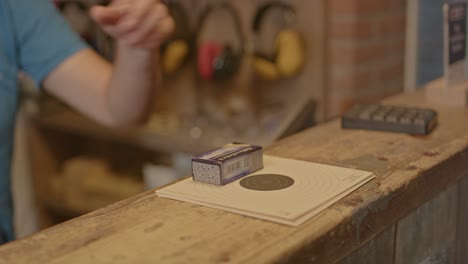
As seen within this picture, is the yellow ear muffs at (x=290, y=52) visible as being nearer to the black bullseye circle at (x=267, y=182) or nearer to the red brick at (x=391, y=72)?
the red brick at (x=391, y=72)

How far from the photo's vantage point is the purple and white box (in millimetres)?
684

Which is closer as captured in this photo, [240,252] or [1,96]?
[240,252]

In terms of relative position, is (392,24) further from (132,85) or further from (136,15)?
(136,15)

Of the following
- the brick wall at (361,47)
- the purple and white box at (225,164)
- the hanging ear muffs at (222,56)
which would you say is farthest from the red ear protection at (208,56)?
the purple and white box at (225,164)

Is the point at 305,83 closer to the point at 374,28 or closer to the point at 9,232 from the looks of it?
the point at 374,28

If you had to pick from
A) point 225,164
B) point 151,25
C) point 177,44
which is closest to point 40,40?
point 151,25

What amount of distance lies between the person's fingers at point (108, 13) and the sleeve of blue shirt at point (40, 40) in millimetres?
371

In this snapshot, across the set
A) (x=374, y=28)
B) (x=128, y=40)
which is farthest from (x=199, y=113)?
(x=128, y=40)

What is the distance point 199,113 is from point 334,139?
1.23m

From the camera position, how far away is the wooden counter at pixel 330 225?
1.77ft

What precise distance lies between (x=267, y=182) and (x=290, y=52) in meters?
1.07

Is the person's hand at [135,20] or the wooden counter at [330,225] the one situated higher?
the person's hand at [135,20]

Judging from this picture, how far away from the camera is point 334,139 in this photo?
2.96 ft

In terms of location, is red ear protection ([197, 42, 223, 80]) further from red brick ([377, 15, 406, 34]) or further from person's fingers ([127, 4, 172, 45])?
person's fingers ([127, 4, 172, 45])
